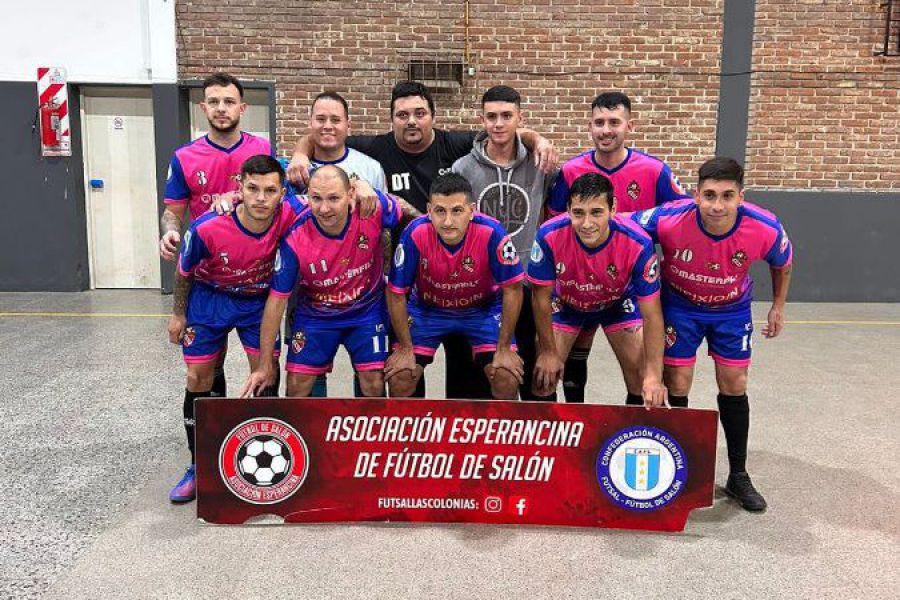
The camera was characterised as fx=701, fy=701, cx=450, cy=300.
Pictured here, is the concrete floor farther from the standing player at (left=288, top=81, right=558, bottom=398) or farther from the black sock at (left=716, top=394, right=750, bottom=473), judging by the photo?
the standing player at (left=288, top=81, right=558, bottom=398)

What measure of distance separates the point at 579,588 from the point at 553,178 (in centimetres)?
199

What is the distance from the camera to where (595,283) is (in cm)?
326

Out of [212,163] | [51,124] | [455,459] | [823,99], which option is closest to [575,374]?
[455,459]

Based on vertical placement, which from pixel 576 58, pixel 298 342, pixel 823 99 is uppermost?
pixel 576 58

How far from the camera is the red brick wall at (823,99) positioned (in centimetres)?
802

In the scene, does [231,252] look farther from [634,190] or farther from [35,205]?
[35,205]

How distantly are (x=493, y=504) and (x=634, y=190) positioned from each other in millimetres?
1729

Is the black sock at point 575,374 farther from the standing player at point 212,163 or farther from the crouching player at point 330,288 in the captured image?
the standing player at point 212,163

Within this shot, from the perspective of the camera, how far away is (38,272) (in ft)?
27.5

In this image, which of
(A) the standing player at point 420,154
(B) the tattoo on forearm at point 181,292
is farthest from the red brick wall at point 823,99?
(B) the tattoo on forearm at point 181,292

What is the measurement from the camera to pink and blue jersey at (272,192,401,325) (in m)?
3.15

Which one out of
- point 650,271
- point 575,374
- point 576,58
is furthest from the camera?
point 576,58

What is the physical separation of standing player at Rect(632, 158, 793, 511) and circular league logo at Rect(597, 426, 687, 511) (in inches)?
21.8

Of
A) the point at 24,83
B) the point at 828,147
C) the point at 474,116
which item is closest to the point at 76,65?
the point at 24,83
